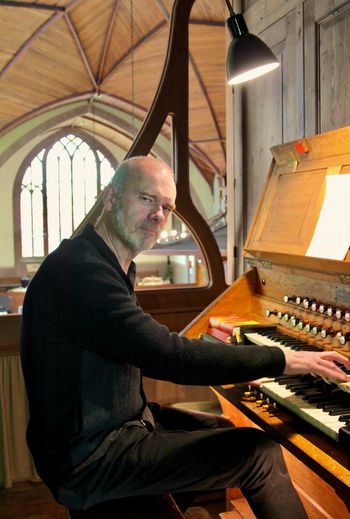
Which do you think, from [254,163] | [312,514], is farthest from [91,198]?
[312,514]

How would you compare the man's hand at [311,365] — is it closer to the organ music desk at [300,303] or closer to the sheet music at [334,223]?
the organ music desk at [300,303]

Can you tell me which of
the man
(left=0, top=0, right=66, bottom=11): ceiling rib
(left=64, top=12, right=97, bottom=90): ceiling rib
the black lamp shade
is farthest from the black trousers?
(left=64, top=12, right=97, bottom=90): ceiling rib

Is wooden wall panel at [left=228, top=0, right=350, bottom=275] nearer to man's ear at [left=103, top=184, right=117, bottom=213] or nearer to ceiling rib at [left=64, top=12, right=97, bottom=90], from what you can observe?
man's ear at [left=103, top=184, right=117, bottom=213]

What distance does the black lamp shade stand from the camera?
284cm

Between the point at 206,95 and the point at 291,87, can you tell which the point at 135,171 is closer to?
the point at 291,87

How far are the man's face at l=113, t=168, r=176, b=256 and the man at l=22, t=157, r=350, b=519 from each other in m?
0.24

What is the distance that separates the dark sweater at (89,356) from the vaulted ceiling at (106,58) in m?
6.70

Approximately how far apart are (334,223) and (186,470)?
1.18m

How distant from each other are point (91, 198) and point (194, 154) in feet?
13.0

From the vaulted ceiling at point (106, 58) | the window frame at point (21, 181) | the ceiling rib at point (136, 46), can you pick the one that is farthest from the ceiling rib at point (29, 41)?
the window frame at point (21, 181)

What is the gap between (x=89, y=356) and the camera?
1.64 m

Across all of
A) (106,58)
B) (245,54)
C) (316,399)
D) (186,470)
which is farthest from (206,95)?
(186,470)

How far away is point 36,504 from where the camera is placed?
10.6ft

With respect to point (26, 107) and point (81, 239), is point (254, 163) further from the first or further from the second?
point (26, 107)
